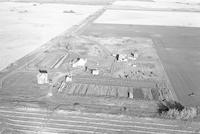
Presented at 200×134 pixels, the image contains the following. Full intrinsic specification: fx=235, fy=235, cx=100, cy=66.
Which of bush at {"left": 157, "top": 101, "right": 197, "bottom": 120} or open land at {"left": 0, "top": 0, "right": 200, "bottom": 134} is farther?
bush at {"left": 157, "top": 101, "right": 197, "bottom": 120}

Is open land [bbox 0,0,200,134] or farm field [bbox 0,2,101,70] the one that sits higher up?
farm field [bbox 0,2,101,70]

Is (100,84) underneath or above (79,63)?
underneath

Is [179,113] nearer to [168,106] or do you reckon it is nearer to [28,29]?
[168,106]

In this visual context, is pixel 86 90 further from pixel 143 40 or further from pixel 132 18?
pixel 132 18

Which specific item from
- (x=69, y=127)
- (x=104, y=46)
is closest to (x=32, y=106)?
(x=69, y=127)

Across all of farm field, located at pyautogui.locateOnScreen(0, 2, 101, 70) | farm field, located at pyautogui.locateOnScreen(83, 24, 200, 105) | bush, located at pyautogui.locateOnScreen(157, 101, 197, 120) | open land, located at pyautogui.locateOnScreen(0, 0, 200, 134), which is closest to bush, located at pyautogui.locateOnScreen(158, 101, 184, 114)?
bush, located at pyautogui.locateOnScreen(157, 101, 197, 120)

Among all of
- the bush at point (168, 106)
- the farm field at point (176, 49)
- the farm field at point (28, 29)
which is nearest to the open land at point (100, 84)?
the farm field at point (176, 49)

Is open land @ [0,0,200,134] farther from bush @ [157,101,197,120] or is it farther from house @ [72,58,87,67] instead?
bush @ [157,101,197,120]

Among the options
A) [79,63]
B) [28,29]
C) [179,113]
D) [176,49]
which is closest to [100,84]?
[79,63]

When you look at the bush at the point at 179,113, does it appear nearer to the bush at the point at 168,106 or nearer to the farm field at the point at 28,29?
the bush at the point at 168,106
